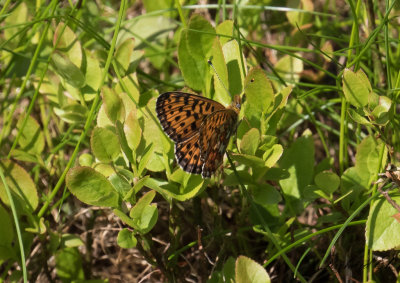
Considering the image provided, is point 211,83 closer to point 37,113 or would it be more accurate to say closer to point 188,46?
point 188,46

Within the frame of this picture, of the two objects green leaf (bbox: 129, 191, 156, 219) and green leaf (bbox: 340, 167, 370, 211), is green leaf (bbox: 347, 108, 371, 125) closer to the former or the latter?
green leaf (bbox: 340, 167, 370, 211)

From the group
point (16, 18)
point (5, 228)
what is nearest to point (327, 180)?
point (5, 228)

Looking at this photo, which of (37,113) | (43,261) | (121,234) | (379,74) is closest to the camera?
(121,234)

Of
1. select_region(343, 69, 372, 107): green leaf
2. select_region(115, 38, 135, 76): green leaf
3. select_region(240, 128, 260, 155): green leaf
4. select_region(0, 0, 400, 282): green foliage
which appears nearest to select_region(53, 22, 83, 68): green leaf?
select_region(0, 0, 400, 282): green foliage

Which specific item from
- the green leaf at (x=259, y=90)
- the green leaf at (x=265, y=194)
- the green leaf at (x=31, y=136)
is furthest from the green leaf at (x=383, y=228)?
the green leaf at (x=31, y=136)

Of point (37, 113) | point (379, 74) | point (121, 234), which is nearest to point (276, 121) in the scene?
point (121, 234)

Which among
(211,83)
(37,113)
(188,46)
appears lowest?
(37,113)

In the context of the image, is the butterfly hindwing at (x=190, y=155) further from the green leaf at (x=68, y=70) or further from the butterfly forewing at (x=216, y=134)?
the green leaf at (x=68, y=70)
